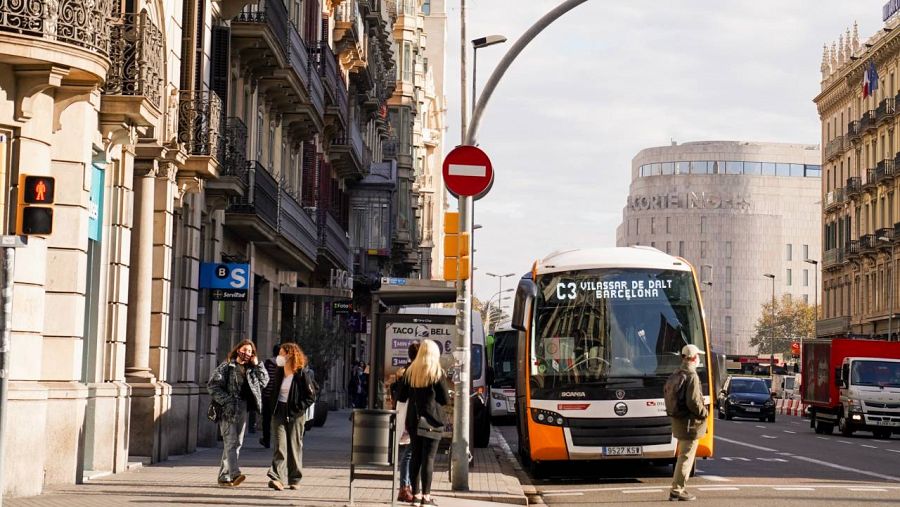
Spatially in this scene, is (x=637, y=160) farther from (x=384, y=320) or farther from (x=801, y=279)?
(x=384, y=320)

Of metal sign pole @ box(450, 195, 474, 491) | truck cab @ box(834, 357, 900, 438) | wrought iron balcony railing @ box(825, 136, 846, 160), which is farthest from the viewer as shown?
wrought iron balcony railing @ box(825, 136, 846, 160)

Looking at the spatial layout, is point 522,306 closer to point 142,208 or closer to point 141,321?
point 141,321

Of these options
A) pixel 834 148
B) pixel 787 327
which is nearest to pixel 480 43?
pixel 834 148

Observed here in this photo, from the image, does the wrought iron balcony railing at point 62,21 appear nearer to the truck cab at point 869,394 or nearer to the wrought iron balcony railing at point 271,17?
the wrought iron balcony railing at point 271,17

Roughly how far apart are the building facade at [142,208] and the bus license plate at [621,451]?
6.33m

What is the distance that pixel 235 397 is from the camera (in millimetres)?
18656

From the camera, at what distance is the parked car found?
56.5 m

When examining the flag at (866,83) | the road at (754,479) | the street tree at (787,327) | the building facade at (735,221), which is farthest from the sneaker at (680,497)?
the building facade at (735,221)

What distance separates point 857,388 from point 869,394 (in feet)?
1.32

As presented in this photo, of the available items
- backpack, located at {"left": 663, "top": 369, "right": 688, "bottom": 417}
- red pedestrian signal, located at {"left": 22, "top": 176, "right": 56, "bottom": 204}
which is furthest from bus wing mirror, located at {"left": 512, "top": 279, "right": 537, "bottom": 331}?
red pedestrian signal, located at {"left": 22, "top": 176, "right": 56, "bottom": 204}

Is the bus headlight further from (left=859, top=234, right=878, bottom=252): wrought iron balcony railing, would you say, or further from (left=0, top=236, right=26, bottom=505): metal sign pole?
(left=859, top=234, right=878, bottom=252): wrought iron balcony railing

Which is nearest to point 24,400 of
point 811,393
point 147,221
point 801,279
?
point 147,221

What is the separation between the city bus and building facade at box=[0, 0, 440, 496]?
17.9ft

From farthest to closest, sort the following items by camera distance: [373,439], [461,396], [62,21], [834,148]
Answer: [834,148]
[461,396]
[373,439]
[62,21]
